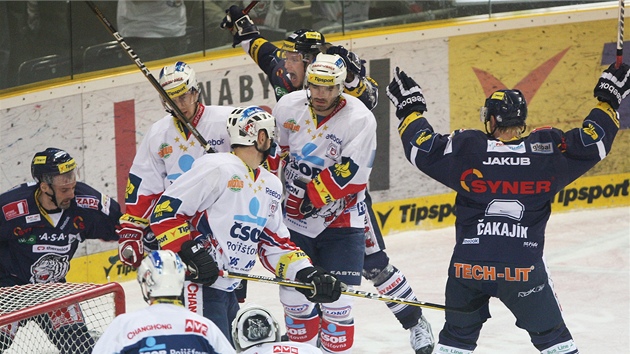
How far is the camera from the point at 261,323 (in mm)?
3920

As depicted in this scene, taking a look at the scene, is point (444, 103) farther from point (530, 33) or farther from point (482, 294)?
point (482, 294)

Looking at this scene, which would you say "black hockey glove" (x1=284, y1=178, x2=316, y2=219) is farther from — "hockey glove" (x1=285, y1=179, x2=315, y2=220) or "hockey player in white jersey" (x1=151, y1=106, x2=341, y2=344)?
"hockey player in white jersey" (x1=151, y1=106, x2=341, y2=344)

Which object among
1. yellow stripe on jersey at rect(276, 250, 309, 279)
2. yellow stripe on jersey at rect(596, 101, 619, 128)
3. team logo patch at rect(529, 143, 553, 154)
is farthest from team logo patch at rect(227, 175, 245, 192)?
yellow stripe on jersey at rect(596, 101, 619, 128)

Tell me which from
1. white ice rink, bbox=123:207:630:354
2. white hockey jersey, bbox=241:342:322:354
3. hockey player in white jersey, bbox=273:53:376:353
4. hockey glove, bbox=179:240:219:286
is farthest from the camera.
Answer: white ice rink, bbox=123:207:630:354

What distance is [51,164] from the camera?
545 centimetres

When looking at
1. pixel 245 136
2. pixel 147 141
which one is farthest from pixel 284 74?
pixel 245 136

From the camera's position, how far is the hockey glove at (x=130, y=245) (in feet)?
16.9

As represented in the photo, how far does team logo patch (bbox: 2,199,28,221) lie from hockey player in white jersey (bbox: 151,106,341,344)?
1142mm

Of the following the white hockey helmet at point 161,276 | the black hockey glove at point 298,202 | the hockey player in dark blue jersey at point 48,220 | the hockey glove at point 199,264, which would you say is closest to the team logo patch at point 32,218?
the hockey player in dark blue jersey at point 48,220

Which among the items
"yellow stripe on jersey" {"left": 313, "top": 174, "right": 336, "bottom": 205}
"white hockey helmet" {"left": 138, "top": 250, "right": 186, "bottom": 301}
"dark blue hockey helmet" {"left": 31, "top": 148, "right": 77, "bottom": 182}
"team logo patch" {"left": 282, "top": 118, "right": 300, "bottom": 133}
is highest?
"white hockey helmet" {"left": 138, "top": 250, "right": 186, "bottom": 301}

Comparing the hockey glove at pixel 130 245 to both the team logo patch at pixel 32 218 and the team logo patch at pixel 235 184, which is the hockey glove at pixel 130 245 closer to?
the team logo patch at pixel 32 218

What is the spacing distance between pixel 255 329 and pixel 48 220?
1.99m

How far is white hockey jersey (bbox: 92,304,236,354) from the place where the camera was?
3533 millimetres

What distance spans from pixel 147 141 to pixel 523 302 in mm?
1739
